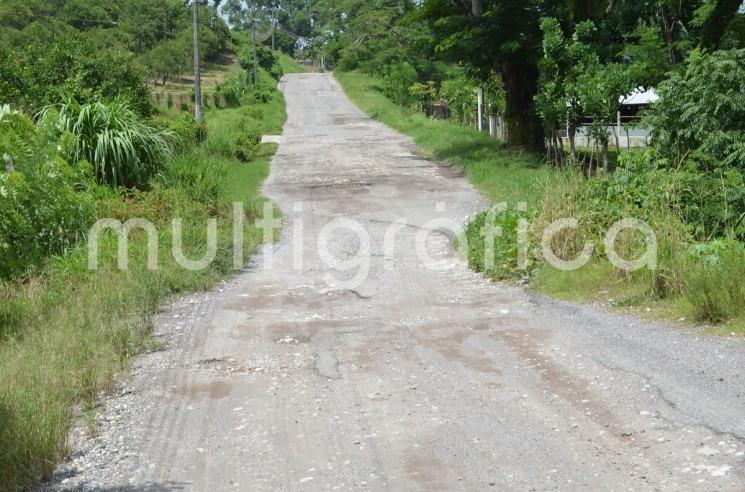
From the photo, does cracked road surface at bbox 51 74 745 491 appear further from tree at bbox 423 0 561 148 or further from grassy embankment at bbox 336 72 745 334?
tree at bbox 423 0 561 148

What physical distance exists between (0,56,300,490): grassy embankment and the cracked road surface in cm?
26

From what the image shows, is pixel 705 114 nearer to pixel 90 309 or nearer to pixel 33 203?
pixel 90 309

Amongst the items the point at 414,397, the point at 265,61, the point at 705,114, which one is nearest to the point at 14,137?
the point at 414,397

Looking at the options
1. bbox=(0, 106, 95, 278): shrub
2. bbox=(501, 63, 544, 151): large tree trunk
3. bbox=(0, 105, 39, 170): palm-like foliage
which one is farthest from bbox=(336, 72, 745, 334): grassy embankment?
bbox=(0, 105, 39, 170): palm-like foliage

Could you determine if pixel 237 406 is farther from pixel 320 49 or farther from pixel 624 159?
pixel 320 49

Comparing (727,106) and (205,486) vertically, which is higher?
(727,106)

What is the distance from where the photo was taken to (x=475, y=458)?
5566 millimetres

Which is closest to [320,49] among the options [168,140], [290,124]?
[290,124]

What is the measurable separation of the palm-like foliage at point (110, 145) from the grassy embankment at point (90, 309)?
16.9 inches

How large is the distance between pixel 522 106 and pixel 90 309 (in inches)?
617

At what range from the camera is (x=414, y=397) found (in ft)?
Result: 22.3

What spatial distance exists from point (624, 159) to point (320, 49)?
366 feet

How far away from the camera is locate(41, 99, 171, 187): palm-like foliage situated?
16203 millimetres

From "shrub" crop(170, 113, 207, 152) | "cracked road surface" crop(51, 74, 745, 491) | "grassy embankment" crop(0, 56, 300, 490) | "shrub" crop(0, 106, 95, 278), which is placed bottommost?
"cracked road surface" crop(51, 74, 745, 491)
